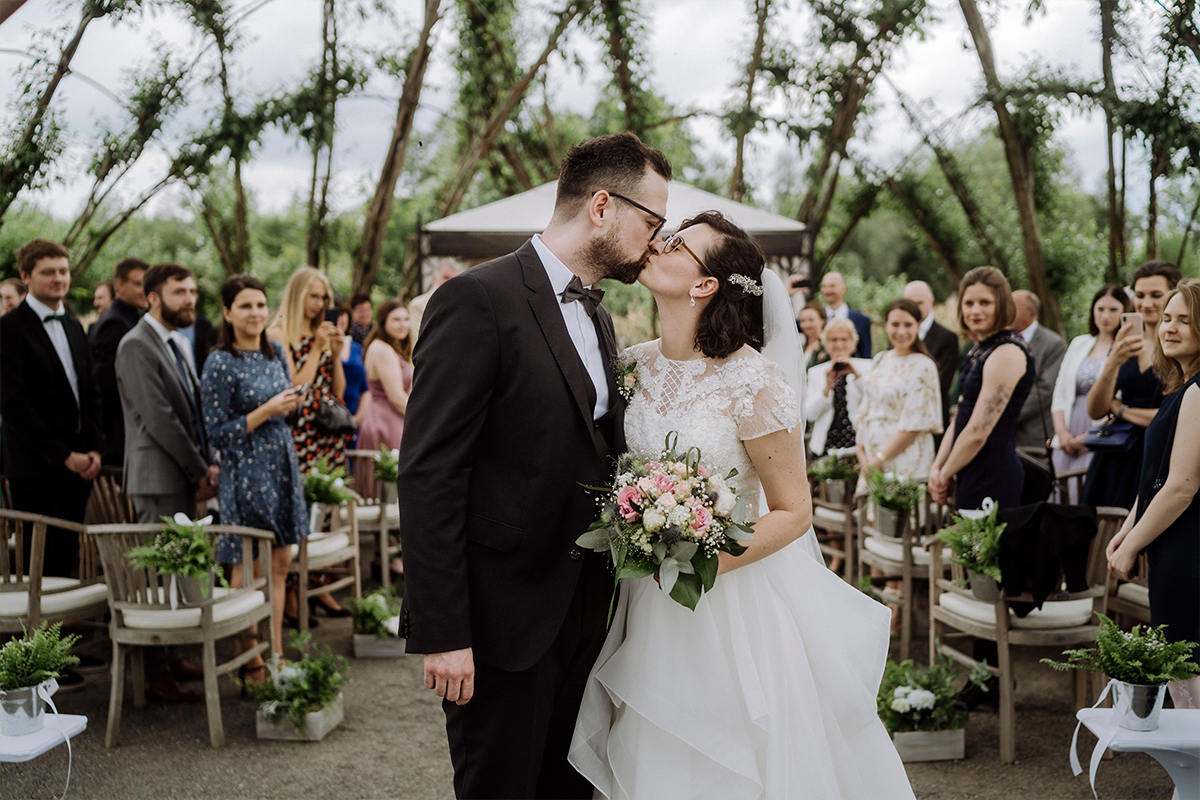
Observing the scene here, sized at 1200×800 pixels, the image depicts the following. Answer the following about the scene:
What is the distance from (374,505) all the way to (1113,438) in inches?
178

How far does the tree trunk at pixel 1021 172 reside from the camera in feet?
29.8

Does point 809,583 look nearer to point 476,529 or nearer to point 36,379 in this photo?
point 476,529

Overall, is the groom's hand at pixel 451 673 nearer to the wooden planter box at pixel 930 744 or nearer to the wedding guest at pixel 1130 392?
the wooden planter box at pixel 930 744

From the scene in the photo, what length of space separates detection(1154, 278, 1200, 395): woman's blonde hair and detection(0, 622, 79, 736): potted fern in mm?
3711

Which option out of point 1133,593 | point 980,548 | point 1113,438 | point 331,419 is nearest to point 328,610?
point 331,419

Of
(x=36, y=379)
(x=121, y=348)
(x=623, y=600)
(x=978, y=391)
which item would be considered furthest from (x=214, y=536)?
(x=978, y=391)

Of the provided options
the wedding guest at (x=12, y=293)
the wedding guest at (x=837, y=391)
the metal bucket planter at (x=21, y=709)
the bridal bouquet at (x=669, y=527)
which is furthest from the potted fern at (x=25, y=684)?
the wedding guest at (x=837, y=391)

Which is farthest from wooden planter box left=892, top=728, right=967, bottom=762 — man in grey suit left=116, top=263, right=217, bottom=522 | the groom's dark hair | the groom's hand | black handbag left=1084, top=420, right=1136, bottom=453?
man in grey suit left=116, top=263, right=217, bottom=522

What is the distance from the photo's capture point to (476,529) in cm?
210

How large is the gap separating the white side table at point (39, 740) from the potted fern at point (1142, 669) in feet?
9.65

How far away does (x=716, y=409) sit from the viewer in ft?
7.81

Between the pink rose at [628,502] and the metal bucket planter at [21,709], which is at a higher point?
the pink rose at [628,502]

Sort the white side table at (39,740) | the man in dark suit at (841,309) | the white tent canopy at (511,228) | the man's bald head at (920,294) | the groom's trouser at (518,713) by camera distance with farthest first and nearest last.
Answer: the white tent canopy at (511,228)
the man in dark suit at (841,309)
the man's bald head at (920,294)
the white side table at (39,740)
the groom's trouser at (518,713)

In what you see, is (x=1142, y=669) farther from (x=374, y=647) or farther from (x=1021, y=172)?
(x=1021, y=172)
